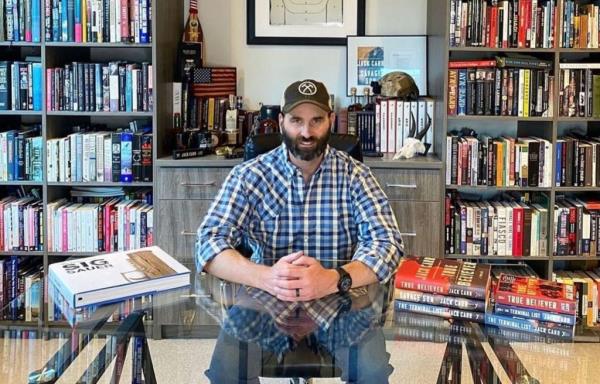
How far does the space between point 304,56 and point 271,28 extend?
22 cm

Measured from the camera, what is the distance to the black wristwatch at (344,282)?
7.20 ft

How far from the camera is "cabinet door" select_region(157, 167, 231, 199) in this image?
3.60 meters

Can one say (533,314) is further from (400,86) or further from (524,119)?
(400,86)

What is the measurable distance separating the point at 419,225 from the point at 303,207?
124cm

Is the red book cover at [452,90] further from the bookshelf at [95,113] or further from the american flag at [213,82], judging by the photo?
the bookshelf at [95,113]

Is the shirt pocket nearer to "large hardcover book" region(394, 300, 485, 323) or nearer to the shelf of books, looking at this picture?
"large hardcover book" region(394, 300, 485, 323)

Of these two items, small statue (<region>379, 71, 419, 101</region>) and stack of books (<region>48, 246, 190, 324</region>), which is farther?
small statue (<region>379, 71, 419, 101</region>)

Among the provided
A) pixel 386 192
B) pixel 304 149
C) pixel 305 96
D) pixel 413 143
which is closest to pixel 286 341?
pixel 304 149

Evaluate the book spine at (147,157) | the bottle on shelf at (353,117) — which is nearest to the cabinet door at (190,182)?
the book spine at (147,157)

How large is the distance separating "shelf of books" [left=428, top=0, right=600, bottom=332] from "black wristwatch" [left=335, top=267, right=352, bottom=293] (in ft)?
5.08

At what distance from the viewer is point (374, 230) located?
243 cm

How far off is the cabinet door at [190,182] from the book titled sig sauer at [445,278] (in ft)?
4.93

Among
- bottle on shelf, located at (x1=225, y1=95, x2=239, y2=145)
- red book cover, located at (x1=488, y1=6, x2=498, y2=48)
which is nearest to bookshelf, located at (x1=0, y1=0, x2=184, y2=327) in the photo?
bottle on shelf, located at (x1=225, y1=95, x2=239, y2=145)

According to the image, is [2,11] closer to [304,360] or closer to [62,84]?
[62,84]
